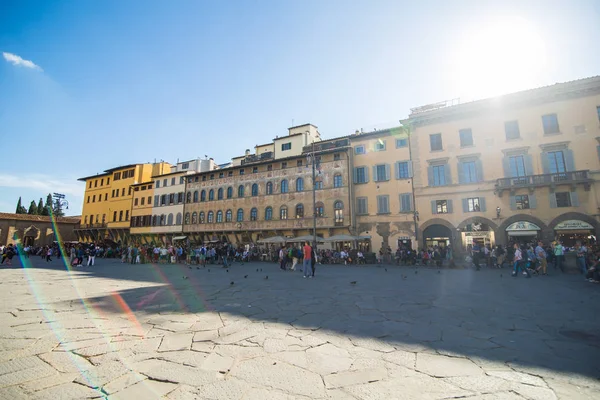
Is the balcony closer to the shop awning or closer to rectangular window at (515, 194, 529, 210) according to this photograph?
rectangular window at (515, 194, 529, 210)

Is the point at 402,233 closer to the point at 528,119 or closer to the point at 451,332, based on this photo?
the point at 528,119

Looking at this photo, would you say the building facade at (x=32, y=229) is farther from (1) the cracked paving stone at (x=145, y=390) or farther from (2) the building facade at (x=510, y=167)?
(1) the cracked paving stone at (x=145, y=390)

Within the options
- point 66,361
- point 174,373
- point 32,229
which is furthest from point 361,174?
point 32,229

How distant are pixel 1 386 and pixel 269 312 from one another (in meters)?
3.87

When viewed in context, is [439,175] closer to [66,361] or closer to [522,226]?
[522,226]

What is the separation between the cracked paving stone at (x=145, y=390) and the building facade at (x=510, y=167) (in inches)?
968

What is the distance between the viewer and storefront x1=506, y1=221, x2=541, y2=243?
69.8 feet

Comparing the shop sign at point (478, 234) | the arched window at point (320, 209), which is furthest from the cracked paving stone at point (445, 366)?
the arched window at point (320, 209)

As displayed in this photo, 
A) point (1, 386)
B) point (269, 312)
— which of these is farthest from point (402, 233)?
point (1, 386)

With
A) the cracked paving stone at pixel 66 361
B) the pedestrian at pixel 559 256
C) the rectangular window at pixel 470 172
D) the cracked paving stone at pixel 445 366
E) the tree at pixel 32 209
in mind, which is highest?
the tree at pixel 32 209

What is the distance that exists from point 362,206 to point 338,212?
7.53ft

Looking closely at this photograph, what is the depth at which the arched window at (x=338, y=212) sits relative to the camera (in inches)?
1075

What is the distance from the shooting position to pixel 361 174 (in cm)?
2816

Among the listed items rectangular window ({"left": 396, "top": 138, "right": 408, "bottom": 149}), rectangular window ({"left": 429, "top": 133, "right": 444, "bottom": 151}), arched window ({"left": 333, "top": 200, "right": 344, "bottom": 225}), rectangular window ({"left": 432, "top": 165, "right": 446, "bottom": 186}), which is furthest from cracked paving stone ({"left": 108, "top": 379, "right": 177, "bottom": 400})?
rectangular window ({"left": 396, "top": 138, "right": 408, "bottom": 149})
